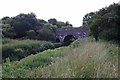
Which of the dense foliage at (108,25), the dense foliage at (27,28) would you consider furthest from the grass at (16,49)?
the dense foliage at (27,28)

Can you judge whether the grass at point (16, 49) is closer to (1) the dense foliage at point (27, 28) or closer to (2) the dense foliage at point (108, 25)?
(2) the dense foliage at point (108, 25)

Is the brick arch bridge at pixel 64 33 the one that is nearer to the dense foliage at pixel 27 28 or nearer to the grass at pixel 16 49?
the dense foliage at pixel 27 28

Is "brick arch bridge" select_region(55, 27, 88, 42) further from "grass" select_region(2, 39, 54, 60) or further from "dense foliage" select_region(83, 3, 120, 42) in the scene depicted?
"dense foliage" select_region(83, 3, 120, 42)

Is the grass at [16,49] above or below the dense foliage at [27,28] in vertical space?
below

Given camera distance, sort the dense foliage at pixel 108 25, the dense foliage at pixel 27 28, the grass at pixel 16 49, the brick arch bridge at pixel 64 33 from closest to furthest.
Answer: the dense foliage at pixel 108 25, the grass at pixel 16 49, the dense foliage at pixel 27 28, the brick arch bridge at pixel 64 33

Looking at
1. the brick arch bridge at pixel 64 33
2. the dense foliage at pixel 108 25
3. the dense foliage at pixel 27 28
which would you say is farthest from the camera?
the brick arch bridge at pixel 64 33

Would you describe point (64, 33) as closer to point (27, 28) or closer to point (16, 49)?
point (27, 28)

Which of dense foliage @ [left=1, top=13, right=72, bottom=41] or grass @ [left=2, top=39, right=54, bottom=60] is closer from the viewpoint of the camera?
grass @ [left=2, top=39, right=54, bottom=60]

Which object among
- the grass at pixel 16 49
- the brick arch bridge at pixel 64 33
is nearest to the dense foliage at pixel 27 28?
the brick arch bridge at pixel 64 33

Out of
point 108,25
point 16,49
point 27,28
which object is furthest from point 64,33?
point 108,25

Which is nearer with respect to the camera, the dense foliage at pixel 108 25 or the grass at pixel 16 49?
the dense foliage at pixel 108 25

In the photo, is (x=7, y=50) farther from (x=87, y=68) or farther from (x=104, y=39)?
(x=87, y=68)

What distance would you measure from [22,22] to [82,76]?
24.1m

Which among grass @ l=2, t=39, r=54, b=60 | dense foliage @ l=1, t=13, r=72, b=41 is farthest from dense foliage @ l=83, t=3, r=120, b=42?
dense foliage @ l=1, t=13, r=72, b=41
